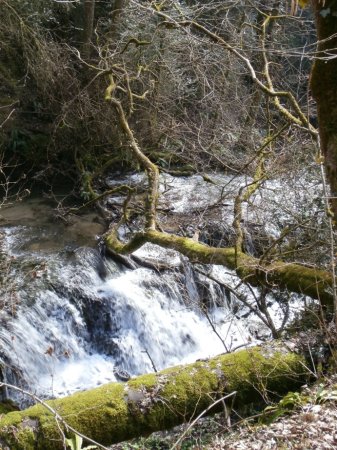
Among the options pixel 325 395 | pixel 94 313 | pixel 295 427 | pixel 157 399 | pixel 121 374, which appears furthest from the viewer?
pixel 94 313

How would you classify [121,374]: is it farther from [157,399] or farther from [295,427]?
[295,427]

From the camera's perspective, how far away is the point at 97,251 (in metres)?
8.48

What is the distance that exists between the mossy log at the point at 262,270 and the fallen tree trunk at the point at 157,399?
2.43 ft

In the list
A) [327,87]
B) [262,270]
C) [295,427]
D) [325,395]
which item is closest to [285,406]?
[325,395]

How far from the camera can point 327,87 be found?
290 centimetres

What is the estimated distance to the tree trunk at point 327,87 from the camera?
2.83 m

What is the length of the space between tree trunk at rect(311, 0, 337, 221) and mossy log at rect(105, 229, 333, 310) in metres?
1.96

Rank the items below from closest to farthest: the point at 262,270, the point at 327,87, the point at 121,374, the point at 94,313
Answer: the point at 327,87 < the point at 262,270 < the point at 121,374 < the point at 94,313

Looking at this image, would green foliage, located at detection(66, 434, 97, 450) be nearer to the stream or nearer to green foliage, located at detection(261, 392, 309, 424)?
green foliage, located at detection(261, 392, 309, 424)

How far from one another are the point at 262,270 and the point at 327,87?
8.85ft

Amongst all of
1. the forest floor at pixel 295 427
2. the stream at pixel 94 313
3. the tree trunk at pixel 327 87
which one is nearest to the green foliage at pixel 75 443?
the forest floor at pixel 295 427

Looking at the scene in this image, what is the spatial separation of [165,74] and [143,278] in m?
5.22

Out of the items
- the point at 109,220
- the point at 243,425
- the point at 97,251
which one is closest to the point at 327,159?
the point at 243,425

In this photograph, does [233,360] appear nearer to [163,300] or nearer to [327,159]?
[327,159]
